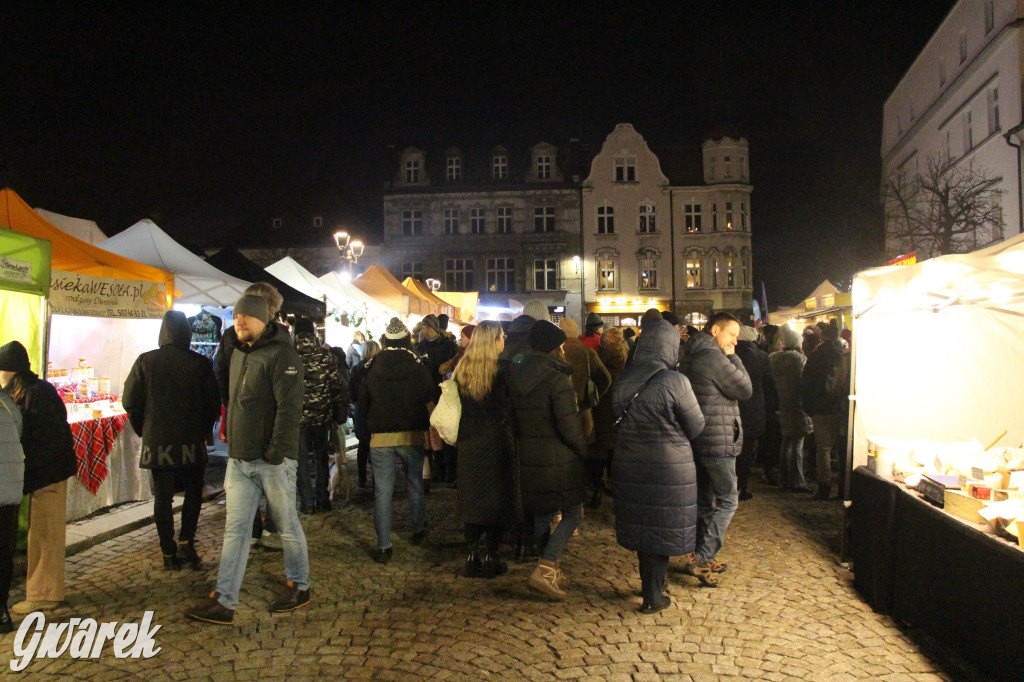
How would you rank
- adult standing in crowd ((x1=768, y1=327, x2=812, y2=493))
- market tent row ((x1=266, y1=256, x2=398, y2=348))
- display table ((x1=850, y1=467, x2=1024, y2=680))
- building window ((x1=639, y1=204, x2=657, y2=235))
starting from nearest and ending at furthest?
display table ((x1=850, y1=467, x2=1024, y2=680)) < adult standing in crowd ((x1=768, y1=327, x2=812, y2=493)) < market tent row ((x1=266, y1=256, x2=398, y2=348)) < building window ((x1=639, y1=204, x2=657, y2=235))

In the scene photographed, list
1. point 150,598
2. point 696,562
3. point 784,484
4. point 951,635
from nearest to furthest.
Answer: point 951,635 → point 150,598 → point 696,562 → point 784,484

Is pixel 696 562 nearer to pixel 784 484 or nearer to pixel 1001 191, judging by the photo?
pixel 784 484

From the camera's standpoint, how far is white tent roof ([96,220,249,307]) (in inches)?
347

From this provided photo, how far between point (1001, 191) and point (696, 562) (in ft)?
77.1

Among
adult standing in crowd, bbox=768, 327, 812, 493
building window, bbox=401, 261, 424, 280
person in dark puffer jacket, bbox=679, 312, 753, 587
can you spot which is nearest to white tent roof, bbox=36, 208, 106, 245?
person in dark puffer jacket, bbox=679, 312, 753, 587

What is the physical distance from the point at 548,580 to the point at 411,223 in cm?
3635

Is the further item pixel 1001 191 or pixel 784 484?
pixel 1001 191

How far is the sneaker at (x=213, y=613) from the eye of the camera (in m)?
3.92

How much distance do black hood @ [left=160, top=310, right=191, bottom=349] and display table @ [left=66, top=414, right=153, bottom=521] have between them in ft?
5.62

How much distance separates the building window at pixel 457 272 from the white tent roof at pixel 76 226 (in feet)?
93.7

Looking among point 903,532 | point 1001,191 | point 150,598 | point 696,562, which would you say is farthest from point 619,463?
point 1001,191

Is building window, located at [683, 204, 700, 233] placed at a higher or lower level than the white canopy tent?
higher

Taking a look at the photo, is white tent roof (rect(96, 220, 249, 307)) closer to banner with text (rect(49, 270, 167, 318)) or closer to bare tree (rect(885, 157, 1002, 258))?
banner with text (rect(49, 270, 167, 318))

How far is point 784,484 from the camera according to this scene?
7.89 metres
